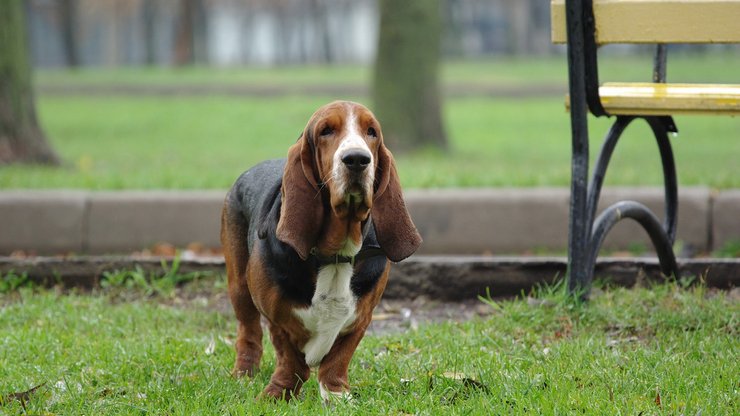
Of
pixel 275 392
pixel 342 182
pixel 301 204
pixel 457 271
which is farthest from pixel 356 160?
pixel 457 271

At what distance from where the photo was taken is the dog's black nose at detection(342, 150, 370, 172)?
3.59 meters

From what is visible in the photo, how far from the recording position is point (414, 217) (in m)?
7.34

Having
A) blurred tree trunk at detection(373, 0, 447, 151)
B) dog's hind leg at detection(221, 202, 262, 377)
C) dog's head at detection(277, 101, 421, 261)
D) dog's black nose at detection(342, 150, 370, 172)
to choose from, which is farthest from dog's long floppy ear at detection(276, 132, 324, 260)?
blurred tree trunk at detection(373, 0, 447, 151)

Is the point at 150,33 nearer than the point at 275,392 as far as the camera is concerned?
No

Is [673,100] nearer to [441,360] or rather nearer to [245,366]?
[441,360]

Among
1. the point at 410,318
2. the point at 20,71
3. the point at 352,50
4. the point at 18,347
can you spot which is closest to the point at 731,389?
the point at 410,318

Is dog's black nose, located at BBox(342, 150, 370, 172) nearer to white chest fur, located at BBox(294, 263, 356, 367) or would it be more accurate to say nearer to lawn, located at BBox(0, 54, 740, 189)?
white chest fur, located at BBox(294, 263, 356, 367)

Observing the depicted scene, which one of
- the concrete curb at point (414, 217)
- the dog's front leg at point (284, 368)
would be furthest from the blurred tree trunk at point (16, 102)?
the dog's front leg at point (284, 368)

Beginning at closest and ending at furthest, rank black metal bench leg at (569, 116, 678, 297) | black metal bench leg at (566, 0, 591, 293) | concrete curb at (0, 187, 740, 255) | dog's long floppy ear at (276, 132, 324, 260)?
dog's long floppy ear at (276, 132, 324, 260), black metal bench leg at (566, 0, 591, 293), black metal bench leg at (569, 116, 678, 297), concrete curb at (0, 187, 740, 255)

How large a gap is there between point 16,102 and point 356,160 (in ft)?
25.1

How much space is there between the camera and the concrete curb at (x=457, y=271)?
5938mm

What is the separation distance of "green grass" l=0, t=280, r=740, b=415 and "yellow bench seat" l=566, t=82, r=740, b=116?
3.07ft

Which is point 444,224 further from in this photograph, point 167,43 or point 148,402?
point 167,43

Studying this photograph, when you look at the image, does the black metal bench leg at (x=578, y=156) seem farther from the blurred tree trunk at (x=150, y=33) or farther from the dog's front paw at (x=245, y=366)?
the blurred tree trunk at (x=150, y=33)
